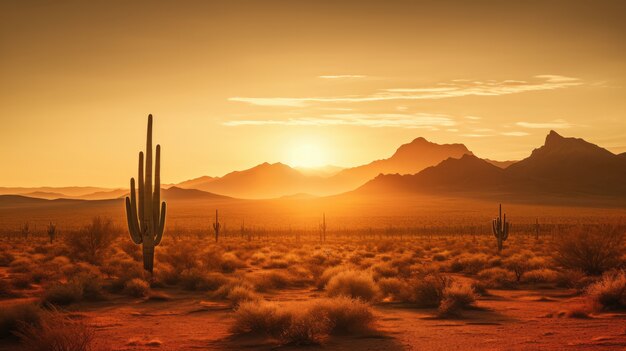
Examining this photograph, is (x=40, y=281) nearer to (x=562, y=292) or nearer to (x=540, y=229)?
(x=562, y=292)

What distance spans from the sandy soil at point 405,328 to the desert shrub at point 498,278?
2911 millimetres

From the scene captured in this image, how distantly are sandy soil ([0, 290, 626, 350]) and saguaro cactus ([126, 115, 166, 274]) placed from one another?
5.49 m

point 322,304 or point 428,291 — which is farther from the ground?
point 322,304

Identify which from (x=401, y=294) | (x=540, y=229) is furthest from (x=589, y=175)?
(x=401, y=294)

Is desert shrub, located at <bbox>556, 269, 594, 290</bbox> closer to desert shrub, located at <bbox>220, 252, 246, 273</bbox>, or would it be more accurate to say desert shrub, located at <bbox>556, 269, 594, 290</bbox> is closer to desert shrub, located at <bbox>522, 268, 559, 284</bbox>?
desert shrub, located at <bbox>522, 268, 559, 284</bbox>

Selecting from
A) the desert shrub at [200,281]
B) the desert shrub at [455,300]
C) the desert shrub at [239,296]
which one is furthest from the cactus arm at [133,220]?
the desert shrub at [455,300]

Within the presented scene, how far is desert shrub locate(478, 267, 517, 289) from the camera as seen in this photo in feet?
82.7

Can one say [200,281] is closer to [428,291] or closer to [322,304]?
[428,291]

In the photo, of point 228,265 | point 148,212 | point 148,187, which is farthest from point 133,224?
point 228,265

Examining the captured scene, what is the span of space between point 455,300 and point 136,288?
11.4 metres

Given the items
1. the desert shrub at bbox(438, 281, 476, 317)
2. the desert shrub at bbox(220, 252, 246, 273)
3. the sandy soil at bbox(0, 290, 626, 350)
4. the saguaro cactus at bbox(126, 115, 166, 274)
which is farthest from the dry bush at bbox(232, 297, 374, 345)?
the desert shrub at bbox(220, 252, 246, 273)

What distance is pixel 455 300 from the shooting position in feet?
62.1

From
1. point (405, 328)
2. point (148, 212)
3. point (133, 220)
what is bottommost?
point (405, 328)

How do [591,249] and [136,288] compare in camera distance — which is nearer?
[136,288]
